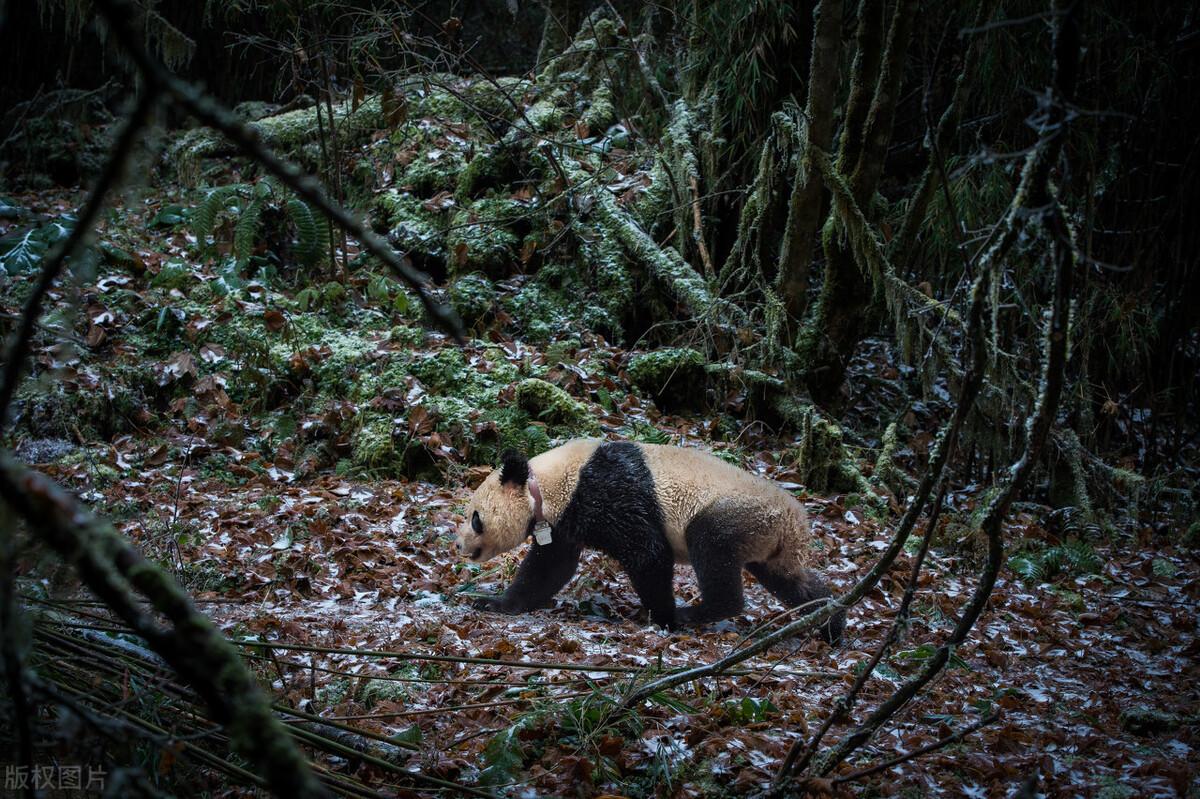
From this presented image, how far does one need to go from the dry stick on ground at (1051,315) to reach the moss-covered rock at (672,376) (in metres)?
5.26

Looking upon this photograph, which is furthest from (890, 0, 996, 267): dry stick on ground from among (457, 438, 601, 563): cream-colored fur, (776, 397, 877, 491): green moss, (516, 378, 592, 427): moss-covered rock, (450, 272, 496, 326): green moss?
(457, 438, 601, 563): cream-colored fur

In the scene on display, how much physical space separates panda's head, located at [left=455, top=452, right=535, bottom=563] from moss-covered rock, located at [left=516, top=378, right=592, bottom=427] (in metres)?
2.12

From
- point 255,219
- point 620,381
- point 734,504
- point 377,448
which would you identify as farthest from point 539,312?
point 734,504

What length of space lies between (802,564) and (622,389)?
3.37 meters

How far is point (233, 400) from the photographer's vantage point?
7188 mm

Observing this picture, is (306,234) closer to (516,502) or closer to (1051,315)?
(516,502)

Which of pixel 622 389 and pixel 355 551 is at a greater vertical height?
pixel 622 389

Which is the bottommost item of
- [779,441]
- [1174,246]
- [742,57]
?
[779,441]

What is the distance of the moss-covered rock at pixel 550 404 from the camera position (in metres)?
6.75

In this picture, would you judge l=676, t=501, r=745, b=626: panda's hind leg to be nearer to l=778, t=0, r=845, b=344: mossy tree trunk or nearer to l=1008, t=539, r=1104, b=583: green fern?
l=1008, t=539, r=1104, b=583: green fern

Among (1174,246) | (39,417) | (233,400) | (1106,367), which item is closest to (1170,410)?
(1106,367)

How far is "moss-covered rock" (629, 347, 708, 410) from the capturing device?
777 cm

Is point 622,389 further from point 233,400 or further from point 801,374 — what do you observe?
point 233,400

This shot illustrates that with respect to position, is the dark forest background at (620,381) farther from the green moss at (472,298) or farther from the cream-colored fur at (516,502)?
the cream-colored fur at (516,502)
